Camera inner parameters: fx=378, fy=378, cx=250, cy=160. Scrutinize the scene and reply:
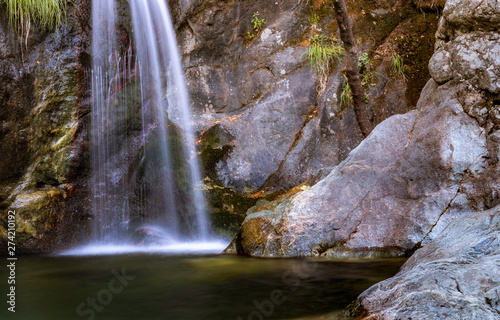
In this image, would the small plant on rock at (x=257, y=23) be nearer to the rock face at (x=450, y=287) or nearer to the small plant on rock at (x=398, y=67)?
the small plant on rock at (x=398, y=67)

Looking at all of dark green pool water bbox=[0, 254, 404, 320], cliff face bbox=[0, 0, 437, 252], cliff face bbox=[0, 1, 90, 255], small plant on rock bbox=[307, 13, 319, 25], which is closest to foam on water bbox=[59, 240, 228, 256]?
cliff face bbox=[0, 0, 437, 252]

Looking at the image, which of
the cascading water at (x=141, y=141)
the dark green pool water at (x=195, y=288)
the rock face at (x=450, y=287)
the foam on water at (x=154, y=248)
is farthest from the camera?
the cascading water at (x=141, y=141)

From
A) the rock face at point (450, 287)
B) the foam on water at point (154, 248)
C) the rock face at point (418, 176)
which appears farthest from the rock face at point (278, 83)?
the rock face at point (450, 287)

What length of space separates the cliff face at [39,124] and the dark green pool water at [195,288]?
1956 mm

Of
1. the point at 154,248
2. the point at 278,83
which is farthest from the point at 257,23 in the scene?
the point at 154,248

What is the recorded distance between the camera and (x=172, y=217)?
302 inches

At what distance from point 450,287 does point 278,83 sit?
20.9 ft

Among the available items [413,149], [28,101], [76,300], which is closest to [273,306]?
[76,300]

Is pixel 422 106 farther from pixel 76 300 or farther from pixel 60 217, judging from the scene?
pixel 60 217

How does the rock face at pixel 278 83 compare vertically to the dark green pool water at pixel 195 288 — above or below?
above

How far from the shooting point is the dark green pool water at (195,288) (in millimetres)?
3053

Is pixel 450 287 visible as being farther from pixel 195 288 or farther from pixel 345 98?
pixel 345 98

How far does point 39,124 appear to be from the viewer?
7.29 m

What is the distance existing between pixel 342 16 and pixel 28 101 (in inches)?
235
